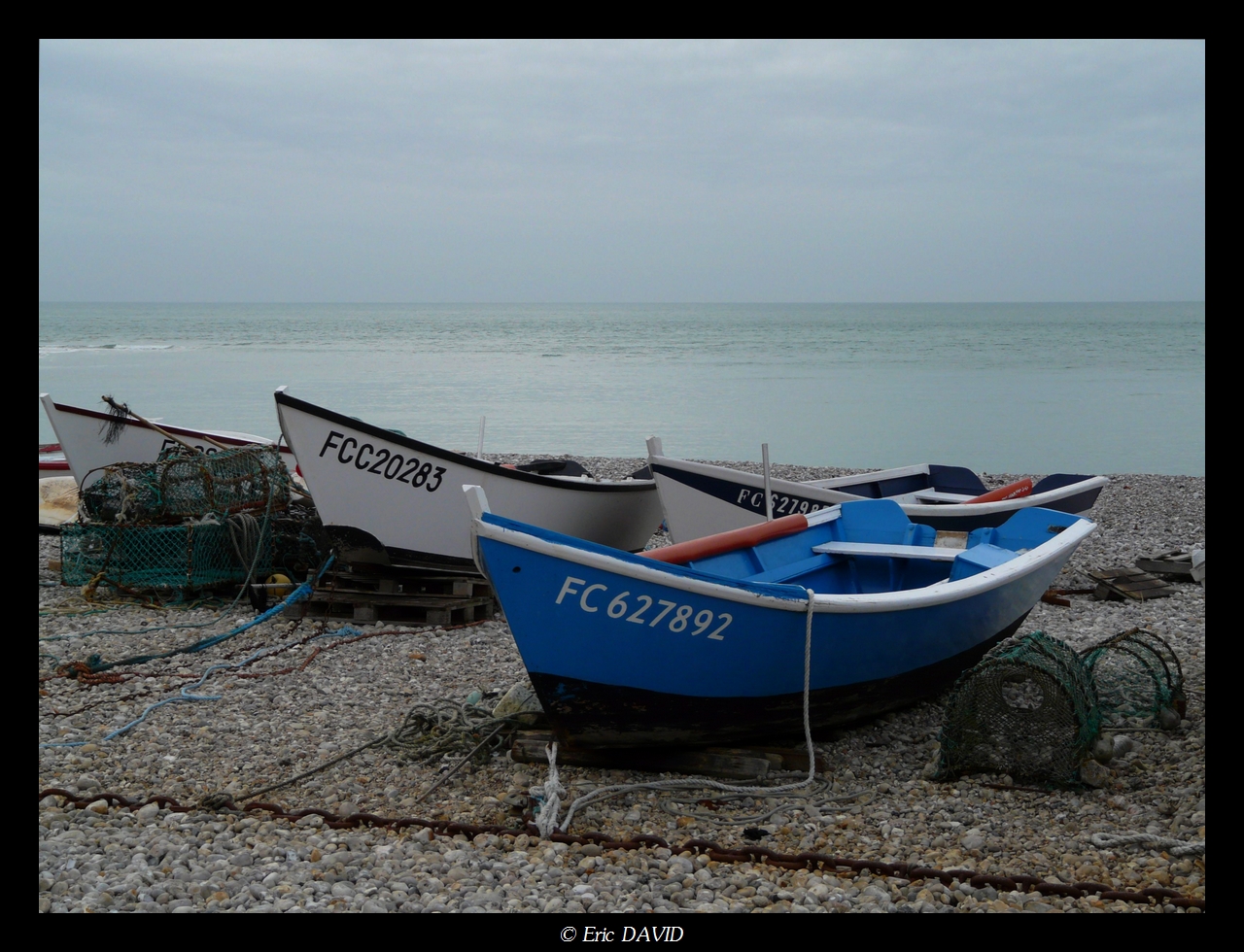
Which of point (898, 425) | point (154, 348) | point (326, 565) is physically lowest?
point (326, 565)

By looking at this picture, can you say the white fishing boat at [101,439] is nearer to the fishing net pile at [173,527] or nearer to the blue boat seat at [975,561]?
the fishing net pile at [173,527]

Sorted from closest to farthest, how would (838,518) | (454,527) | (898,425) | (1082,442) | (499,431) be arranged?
(838,518) < (454,527) < (1082,442) < (499,431) < (898,425)

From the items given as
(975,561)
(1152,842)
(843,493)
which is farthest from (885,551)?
(843,493)

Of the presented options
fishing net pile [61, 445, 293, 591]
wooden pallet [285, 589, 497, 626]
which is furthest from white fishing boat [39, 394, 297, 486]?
wooden pallet [285, 589, 497, 626]

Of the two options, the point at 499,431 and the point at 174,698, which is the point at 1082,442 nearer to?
the point at 499,431

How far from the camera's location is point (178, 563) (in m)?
7.71

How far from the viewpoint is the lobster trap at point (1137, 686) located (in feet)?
16.5

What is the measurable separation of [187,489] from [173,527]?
0.34 metres

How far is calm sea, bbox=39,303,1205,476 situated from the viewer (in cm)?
2095

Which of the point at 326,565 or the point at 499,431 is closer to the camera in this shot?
the point at 326,565

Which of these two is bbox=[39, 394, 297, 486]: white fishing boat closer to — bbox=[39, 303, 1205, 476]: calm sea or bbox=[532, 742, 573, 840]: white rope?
bbox=[532, 742, 573, 840]: white rope

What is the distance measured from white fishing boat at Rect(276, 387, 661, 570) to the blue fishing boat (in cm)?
254

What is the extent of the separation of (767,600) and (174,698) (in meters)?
3.43

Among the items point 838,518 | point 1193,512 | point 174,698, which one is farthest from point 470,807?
point 1193,512
